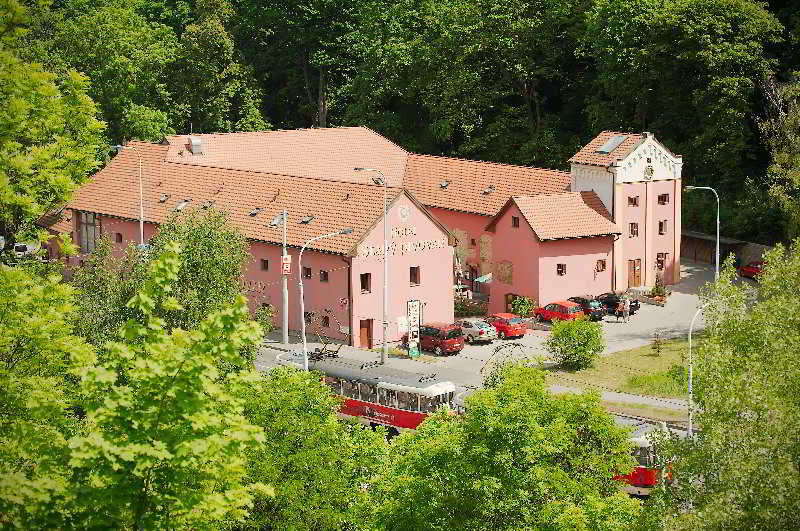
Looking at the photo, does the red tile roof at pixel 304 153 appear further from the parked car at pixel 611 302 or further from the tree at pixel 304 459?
the tree at pixel 304 459

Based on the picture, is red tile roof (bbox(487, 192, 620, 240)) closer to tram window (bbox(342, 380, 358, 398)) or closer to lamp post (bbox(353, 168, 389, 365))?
lamp post (bbox(353, 168, 389, 365))

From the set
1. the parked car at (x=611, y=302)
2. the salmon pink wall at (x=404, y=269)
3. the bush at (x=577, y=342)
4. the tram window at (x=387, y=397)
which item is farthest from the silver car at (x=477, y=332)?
the tram window at (x=387, y=397)

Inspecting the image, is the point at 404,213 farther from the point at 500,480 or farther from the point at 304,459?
the point at 500,480

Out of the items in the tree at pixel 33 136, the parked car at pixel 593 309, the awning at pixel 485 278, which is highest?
the tree at pixel 33 136

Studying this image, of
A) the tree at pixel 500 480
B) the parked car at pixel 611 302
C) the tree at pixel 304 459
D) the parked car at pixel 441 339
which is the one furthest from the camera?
the parked car at pixel 611 302

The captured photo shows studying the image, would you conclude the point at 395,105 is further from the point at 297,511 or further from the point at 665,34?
the point at 297,511

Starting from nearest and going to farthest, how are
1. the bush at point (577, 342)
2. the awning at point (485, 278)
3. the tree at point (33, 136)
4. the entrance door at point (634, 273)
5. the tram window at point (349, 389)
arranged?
the tree at point (33, 136)
the tram window at point (349, 389)
the bush at point (577, 342)
the awning at point (485, 278)
the entrance door at point (634, 273)

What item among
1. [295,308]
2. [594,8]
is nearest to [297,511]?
[295,308]

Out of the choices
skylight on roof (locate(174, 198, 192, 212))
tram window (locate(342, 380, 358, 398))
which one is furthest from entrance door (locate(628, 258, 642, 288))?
tram window (locate(342, 380, 358, 398))
